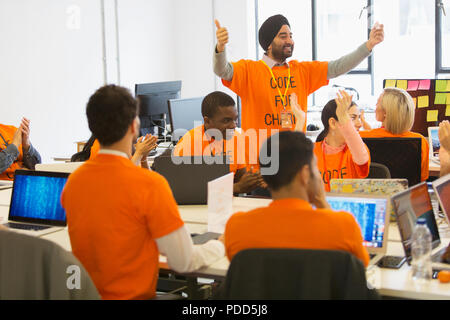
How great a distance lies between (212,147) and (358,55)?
3.60 ft

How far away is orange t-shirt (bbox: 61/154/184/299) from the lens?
197 cm

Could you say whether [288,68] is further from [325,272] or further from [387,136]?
[325,272]

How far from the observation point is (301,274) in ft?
5.39

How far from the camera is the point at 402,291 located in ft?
6.68

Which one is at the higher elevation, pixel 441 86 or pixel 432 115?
pixel 441 86

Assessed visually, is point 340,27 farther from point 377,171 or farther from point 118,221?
point 118,221

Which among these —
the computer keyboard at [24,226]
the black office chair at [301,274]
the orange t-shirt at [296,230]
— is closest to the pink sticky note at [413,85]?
the computer keyboard at [24,226]

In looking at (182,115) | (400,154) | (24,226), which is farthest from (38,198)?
(182,115)

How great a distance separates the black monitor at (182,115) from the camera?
5.02 meters

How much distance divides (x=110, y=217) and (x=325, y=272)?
0.74m

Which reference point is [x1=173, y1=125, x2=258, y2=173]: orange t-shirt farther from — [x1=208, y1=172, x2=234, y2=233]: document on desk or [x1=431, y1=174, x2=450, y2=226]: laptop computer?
[x1=431, y1=174, x2=450, y2=226]: laptop computer

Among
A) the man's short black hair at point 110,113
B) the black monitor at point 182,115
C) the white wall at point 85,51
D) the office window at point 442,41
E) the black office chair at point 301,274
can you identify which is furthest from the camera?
the office window at point 442,41

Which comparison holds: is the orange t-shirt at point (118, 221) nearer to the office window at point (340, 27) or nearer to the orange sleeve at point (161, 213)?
the orange sleeve at point (161, 213)

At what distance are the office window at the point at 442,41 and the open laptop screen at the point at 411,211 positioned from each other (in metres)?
4.99
